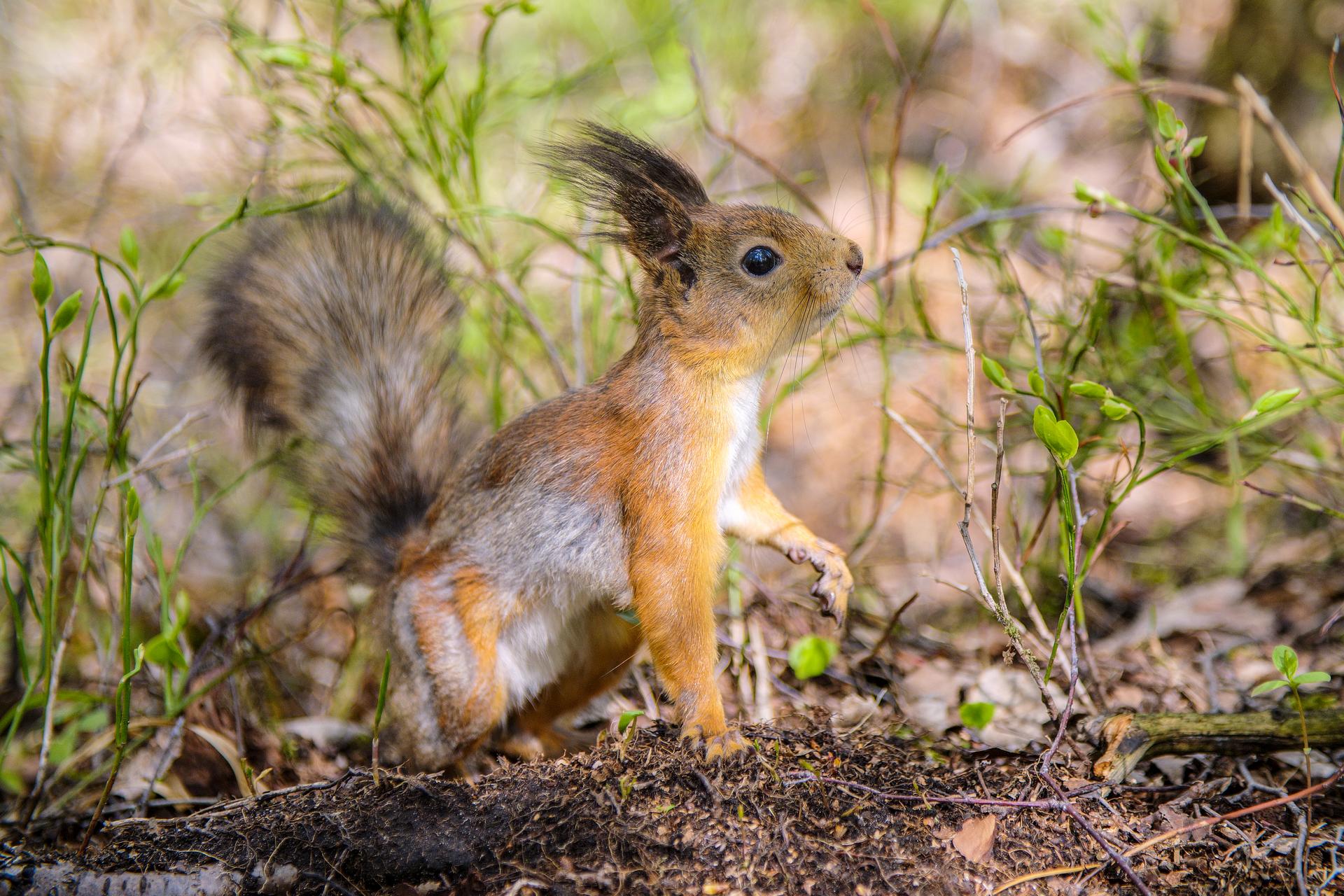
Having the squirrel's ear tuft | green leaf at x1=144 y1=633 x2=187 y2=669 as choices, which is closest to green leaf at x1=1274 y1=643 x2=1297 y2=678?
the squirrel's ear tuft

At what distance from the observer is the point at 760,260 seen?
257 centimetres

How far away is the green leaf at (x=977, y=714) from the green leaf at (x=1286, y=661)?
63cm

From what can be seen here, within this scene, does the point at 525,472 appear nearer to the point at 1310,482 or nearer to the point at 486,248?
the point at 486,248

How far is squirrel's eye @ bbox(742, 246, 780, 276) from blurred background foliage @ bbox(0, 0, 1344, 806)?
1.66 ft

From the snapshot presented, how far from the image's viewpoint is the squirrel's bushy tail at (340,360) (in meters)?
3.14

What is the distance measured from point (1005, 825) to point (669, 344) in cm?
142

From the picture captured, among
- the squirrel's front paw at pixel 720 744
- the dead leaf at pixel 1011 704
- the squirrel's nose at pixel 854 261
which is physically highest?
the squirrel's nose at pixel 854 261

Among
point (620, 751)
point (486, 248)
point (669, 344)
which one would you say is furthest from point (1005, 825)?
point (486, 248)

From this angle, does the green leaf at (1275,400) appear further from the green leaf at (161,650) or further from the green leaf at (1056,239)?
the green leaf at (161,650)

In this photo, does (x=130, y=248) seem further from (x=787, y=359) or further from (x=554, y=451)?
(x=787, y=359)

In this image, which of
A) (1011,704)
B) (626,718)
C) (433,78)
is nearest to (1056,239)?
(1011,704)

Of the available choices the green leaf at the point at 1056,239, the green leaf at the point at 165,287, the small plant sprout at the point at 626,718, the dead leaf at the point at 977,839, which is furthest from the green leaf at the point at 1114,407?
the green leaf at the point at 165,287

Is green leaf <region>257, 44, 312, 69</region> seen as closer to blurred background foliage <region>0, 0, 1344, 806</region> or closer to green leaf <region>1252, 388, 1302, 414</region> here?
blurred background foliage <region>0, 0, 1344, 806</region>

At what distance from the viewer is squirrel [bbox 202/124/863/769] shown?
8.16 ft
